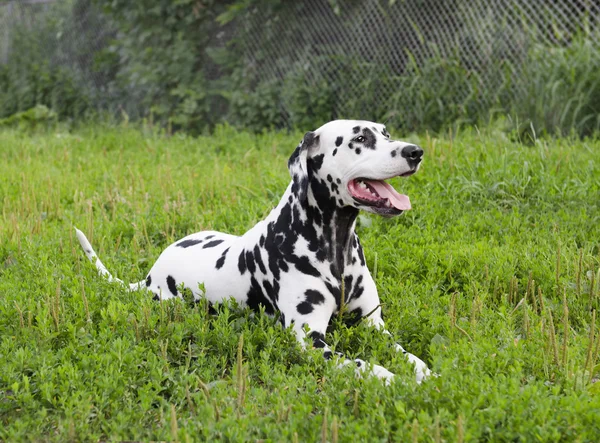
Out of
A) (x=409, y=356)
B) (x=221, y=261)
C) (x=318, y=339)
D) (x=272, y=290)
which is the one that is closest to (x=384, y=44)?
(x=221, y=261)

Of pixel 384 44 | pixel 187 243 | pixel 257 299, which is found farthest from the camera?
pixel 384 44

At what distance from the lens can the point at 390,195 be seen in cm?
366

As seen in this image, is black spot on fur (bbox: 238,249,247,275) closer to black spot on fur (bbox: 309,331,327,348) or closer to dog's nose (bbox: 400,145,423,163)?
black spot on fur (bbox: 309,331,327,348)

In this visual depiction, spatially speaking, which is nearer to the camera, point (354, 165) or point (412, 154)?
point (412, 154)

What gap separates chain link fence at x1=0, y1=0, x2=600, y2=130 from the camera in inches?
344

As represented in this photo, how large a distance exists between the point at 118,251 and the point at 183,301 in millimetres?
1582

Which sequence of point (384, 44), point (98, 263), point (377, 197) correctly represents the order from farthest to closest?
point (384, 44) → point (98, 263) → point (377, 197)

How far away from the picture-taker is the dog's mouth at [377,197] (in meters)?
3.61

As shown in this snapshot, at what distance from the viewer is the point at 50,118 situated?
42.8ft

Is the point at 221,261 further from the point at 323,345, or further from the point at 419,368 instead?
the point at 419,368

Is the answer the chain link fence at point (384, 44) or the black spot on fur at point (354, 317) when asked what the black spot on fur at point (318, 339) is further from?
the chain link fence at point (384, 44)

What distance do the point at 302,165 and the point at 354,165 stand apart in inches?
11.2

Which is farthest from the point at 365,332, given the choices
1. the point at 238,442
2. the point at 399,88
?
the point at 399,88

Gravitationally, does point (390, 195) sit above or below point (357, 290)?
above
